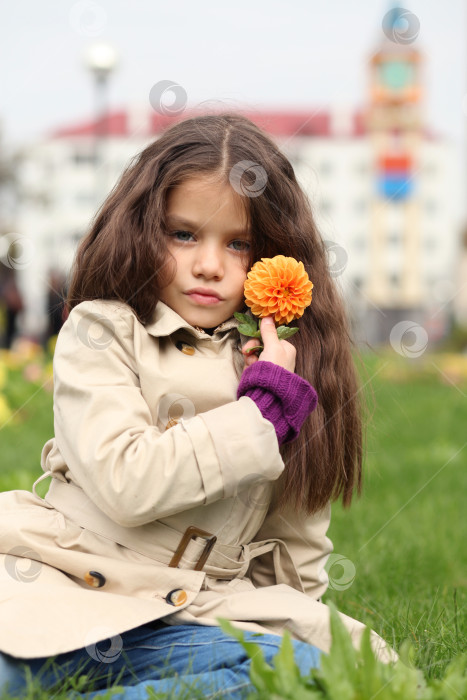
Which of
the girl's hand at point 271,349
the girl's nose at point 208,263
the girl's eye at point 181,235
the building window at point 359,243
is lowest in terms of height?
the building window at point 359,243

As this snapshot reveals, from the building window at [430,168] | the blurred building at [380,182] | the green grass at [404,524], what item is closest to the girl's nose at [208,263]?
the green grass at [404,524]

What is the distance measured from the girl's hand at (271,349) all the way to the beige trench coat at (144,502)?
0.27 ft

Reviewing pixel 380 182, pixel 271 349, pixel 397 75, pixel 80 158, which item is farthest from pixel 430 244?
pixel 271 349

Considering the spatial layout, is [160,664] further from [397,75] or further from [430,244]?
[430,244]

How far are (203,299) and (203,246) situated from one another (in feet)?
0.40

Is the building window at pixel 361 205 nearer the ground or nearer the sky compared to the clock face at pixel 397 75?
nearer the ground

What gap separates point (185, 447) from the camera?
1.88 meters

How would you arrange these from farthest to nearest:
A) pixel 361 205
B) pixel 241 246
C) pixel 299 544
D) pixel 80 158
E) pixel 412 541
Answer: pixel 361 205 → pixel 80 158 → pixel 412 541 → pixel 299 544 → pixel 241 246

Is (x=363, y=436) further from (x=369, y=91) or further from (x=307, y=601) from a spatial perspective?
(x=369, y=91)

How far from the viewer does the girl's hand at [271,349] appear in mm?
2049

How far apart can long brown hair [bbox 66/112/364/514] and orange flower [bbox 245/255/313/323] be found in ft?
0.46

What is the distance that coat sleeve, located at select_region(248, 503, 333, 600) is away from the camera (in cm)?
231

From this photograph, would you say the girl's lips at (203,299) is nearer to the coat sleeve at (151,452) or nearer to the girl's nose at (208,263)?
the girl's nose at (208,263)

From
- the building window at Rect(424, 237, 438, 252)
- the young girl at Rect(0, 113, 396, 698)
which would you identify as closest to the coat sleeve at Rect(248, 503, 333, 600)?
the young girl at Rect(0, 113, 396, 698)
